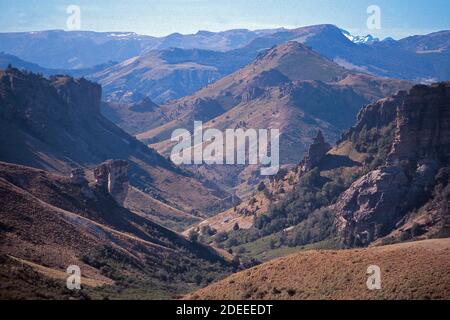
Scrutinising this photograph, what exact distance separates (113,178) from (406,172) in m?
70.1

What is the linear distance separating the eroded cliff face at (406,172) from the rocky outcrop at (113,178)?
5587cm

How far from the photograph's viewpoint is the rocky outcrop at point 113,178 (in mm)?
167012

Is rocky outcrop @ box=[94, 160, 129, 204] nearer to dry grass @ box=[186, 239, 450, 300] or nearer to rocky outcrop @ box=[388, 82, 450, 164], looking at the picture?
rocky outcrop @ box=[388, 82, 450, 164]

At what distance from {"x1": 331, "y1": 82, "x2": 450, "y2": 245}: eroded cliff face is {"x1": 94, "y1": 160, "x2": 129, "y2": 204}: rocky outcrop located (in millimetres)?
55868

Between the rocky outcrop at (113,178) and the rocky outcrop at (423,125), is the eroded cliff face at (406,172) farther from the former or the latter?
the rocky outcrop at (113,178)

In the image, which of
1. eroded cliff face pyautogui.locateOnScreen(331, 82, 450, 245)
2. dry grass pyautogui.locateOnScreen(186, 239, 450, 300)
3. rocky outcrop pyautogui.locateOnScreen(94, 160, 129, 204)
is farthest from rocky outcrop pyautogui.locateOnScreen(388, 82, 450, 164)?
dry grass pyautogui.locateOnScreen(186, 239, 450, 300)

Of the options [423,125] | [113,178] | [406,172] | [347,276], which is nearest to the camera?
[347,276]

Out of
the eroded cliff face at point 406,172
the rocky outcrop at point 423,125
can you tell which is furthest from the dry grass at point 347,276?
the rocky outcrop at point 423,125

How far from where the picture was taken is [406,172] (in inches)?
6373

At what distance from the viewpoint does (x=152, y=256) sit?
134 m

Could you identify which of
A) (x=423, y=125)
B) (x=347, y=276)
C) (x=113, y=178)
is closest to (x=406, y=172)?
(x=423, y=125)

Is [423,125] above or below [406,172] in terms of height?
above

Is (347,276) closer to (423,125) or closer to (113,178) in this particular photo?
(423,125)
